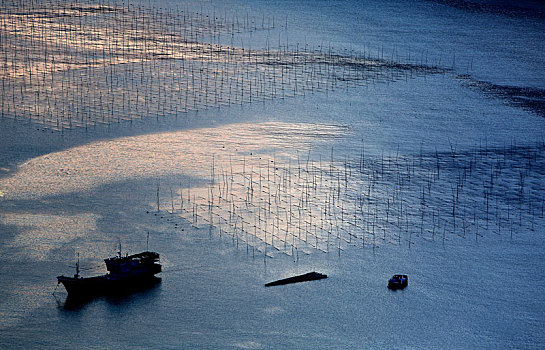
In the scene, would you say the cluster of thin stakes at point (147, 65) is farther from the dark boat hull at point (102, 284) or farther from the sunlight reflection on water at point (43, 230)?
the dark boat hull at point (102, 284)

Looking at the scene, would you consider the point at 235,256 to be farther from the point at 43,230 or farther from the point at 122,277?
the point at 43,230

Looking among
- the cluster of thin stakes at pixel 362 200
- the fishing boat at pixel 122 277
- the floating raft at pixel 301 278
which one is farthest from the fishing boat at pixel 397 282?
the fishing boat at pixel 122 277

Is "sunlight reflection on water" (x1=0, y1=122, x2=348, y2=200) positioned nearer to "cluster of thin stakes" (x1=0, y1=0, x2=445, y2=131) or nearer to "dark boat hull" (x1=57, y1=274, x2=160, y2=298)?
"cluster of thin stakes" (x1=0, y1=0, x2=445, y2=131)

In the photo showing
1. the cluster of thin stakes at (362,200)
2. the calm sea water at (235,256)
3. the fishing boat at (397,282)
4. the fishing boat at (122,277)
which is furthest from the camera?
the cluster of thin stakes at (362,200)

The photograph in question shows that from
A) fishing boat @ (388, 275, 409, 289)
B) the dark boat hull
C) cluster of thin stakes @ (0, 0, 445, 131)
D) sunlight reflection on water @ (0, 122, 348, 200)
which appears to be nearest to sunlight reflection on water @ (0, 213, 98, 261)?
sunlight reflection on water @ (0, 122, 348, 200)

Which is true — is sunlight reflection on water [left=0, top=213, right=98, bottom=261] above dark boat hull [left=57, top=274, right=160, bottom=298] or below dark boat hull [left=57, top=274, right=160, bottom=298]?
above

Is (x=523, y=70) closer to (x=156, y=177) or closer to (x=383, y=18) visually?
(x=383, y=18)
